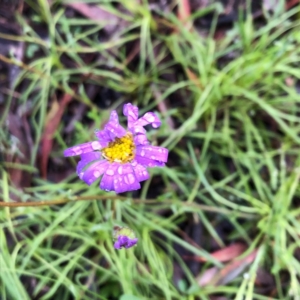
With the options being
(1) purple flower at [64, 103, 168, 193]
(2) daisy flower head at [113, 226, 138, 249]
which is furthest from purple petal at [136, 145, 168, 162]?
(2) daisy flower head at [113, 226, 138, 249]

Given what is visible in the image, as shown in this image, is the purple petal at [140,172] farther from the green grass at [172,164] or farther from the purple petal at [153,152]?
the green grass at [172,164]

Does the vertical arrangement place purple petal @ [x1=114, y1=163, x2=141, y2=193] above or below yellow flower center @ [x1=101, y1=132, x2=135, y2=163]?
below

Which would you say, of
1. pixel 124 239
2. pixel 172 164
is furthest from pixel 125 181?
pixel 172 164

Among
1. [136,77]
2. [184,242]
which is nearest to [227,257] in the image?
[184,242]

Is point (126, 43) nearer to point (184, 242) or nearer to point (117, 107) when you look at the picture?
point (117, 107)

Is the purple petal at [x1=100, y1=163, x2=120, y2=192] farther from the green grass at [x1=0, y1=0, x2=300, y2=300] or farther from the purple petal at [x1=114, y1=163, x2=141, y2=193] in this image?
the green grass at [x1=0, y1=0, x2=300, y2=300]

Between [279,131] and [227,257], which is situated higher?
[279,131]

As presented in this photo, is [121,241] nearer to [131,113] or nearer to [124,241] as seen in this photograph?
[124,241]

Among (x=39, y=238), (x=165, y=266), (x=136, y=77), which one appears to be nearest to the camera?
(x=39, y=238)
